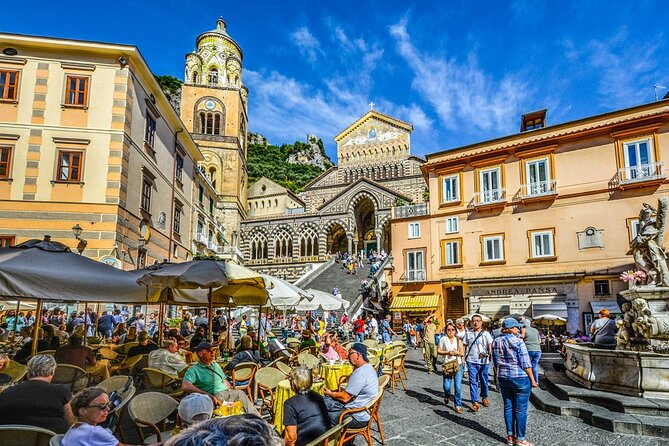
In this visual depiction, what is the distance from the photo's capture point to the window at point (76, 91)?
55.9 feet

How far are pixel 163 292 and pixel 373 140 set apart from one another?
4488 cm

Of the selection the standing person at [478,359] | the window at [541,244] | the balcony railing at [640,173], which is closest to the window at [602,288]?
the window at [541,244]

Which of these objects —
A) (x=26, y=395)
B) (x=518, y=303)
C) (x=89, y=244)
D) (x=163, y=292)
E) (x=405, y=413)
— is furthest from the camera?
(x=518, y=303)

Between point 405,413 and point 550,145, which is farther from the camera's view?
point 550,145

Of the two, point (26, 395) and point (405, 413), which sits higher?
point (26, 395)

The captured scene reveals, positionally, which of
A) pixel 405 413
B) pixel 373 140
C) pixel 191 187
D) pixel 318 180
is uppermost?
pixel 373 140

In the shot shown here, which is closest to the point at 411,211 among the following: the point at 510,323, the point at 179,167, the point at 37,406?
the point at 179,167

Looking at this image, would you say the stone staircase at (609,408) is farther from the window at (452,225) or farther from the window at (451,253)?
the window at (452,225)

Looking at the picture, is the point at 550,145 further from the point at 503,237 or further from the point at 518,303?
the point at 518,303

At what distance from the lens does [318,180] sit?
2074 inches

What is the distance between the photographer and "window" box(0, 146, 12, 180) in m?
16.2

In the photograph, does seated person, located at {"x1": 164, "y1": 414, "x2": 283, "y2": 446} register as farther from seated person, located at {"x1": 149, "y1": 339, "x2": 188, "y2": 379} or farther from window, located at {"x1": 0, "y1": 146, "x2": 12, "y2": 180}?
window, located at {"x1": 0, "y1": 146, "x2": 12, "y2": 180}

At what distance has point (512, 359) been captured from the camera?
5668mm

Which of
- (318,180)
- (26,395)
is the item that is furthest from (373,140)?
(26,395)
